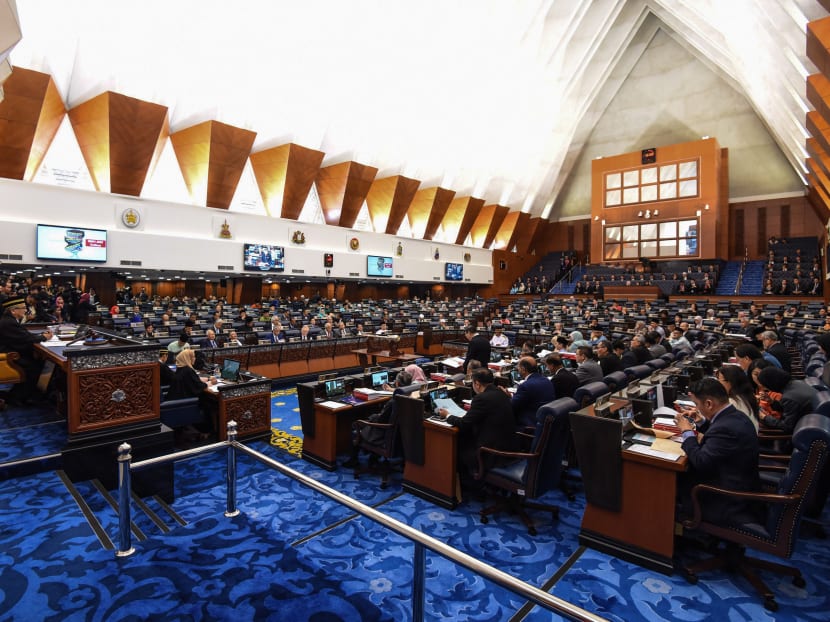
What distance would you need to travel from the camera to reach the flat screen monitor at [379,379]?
225 inches

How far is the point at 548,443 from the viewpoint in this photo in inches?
147

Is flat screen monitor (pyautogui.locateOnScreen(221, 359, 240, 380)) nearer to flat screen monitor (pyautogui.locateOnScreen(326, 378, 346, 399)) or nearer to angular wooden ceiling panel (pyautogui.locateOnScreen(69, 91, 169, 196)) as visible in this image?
flat screen monitor (pyautogui.locateOnScreen(326, 378, 346, 399))

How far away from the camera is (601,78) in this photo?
2706 centimetres

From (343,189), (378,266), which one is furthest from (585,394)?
(378,266)

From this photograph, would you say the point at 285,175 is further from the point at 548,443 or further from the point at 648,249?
the point at 648,249

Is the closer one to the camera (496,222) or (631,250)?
(631,250)

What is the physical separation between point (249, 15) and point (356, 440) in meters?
15.5

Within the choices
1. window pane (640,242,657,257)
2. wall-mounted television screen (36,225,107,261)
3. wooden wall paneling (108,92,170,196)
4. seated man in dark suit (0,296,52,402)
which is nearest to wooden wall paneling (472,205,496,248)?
window pane (640,242,657,257)

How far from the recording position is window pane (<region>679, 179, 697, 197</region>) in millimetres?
24312

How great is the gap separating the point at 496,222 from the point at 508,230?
1.91m

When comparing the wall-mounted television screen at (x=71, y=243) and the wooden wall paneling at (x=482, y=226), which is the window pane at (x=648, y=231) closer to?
the wooden wall paneling at (x=482, y=226)

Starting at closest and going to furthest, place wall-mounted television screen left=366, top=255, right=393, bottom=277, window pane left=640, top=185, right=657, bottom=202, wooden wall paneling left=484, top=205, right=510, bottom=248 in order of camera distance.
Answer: wall-mounted television screen left=366, top=255, right=393, bottom=277
window pane left=640, top=185, right=657, bottom=202
wooden wall paneling left=484, top=205, right=510, bottom=248

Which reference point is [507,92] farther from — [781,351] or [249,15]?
[781,351]

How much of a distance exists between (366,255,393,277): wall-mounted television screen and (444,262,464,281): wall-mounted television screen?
15.8 feet
